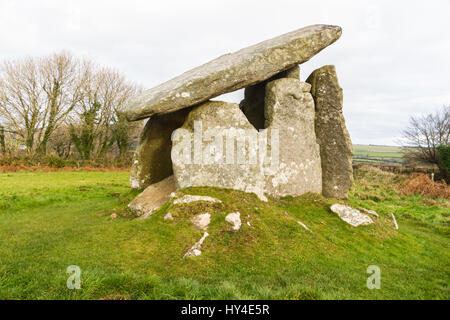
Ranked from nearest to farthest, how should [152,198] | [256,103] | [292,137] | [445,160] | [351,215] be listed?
1. [351,215]
2. [152,198]
3. [292,137]
4. [256,103]
5. [445,160]

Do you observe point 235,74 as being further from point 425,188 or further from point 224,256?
point 425,188

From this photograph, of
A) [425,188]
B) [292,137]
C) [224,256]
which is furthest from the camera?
[425,188]

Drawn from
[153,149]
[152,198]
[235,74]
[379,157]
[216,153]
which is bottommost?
[152,198]

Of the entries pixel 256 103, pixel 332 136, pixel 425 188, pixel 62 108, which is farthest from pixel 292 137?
pixel 62 108

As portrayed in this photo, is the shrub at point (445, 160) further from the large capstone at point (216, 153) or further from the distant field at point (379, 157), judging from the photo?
the large capstone at point (216, 153)

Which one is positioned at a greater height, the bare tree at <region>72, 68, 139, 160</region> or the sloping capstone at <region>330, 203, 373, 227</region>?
the bare tree at <region>72, 68, 139, 160</region>

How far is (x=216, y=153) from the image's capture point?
7.55 metres

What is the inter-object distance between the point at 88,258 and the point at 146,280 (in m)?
1.70

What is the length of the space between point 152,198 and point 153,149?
2282mm

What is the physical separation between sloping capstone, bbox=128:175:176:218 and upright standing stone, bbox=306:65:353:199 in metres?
5.70

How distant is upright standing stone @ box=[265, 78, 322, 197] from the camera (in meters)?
8.26

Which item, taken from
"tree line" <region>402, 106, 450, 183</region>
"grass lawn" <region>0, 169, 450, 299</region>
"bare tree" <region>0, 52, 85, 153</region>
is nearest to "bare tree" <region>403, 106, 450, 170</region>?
"tree line" <region>402, 106, 450, 183</region>

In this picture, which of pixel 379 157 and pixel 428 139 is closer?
Answer: pixel 428 139

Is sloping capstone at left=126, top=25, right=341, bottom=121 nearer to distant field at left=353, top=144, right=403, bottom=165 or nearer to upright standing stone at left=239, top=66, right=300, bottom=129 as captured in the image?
upright standing stone at left=239, top=66, right=300, bottom=129
